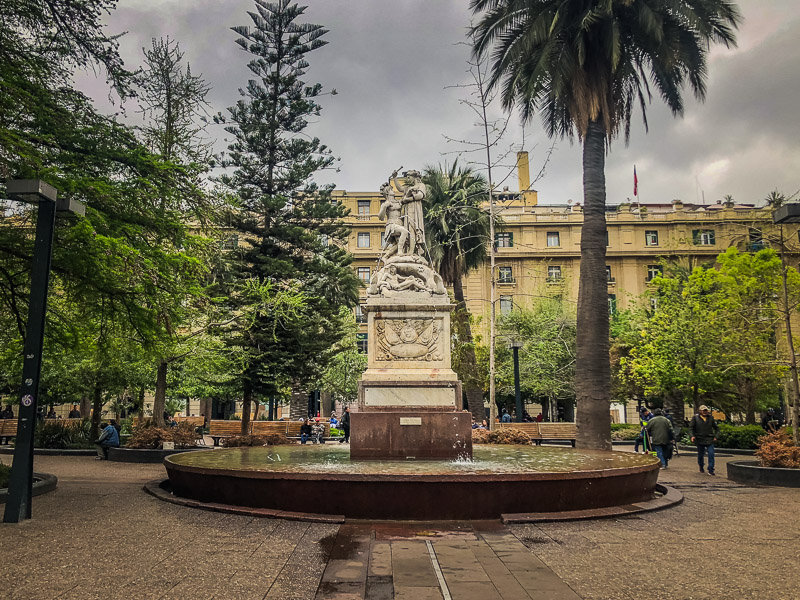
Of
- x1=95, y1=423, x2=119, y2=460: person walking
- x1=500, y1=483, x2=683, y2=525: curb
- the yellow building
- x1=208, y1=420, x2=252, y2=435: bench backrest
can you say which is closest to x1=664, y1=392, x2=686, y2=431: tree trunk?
x1=208, y1=420, x2=252, y2=435: bench backrest

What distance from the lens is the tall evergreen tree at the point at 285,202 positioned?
88.1 feet

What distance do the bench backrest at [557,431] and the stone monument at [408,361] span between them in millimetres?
14297

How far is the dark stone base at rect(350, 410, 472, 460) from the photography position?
10.6 m

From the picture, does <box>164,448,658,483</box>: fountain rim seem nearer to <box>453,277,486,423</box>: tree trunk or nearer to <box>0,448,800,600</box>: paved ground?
<box>0,448,800,600</box>: paved ground

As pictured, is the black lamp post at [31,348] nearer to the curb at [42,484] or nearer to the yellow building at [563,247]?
the curb at [42,484]

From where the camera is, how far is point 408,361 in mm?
11641

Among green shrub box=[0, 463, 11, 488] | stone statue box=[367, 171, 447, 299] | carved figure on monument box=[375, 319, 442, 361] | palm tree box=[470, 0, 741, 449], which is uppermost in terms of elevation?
palm tree box=[470, 0, 741, 449]

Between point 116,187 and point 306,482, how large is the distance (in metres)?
6.91

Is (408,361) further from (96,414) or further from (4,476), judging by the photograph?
(96,414)

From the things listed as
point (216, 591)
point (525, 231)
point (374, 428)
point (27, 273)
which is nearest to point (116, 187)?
point (27, 273)

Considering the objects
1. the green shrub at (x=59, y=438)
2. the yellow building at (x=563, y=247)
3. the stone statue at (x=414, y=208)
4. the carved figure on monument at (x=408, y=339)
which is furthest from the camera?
the yellow building at (x=563, y=247)

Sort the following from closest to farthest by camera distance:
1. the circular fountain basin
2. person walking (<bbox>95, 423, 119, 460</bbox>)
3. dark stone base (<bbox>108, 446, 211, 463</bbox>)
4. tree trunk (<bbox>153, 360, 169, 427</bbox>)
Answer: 1. the circular fountain basin
2. dark stone base (<bbox>108, 446, 211, 463</bbox>)
3. person walking (<bbox>95, 423, 119, 460</bbox>)
4. tree trunk (<bbox>153, 360, 169, 427</bbox>)

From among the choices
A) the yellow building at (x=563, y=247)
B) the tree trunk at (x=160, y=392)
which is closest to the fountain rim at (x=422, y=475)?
the tree trunk at (x=160, y=392)

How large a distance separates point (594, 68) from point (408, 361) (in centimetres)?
1142
